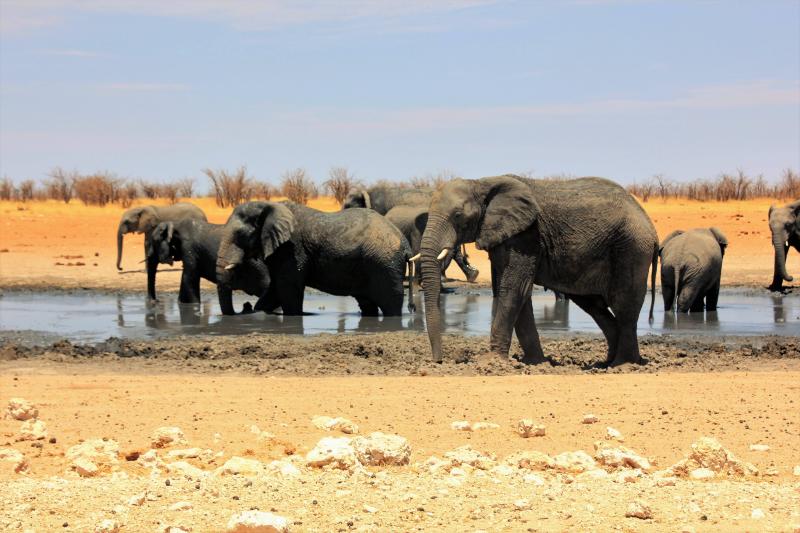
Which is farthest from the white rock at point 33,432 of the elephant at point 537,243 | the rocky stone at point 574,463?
the elephant at point 537,243

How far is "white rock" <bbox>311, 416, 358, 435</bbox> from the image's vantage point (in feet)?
26.5

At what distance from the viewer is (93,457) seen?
23.2 ft

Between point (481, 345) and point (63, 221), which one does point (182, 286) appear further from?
point (63, 221)

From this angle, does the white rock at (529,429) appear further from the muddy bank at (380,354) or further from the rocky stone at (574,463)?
the muddy bank at (380,354)

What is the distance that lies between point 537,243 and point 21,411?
5.42 meters

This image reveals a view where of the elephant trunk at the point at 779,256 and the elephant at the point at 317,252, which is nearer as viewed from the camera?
the elephant at the point at 317,252

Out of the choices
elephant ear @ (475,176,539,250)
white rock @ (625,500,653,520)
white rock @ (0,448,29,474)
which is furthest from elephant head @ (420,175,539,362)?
white rock @ (625,500,653,520)

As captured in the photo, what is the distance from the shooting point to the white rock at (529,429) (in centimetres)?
802

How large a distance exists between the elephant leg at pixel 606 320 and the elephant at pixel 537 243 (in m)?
0.24

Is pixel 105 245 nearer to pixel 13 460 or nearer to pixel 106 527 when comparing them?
pixel 13 460

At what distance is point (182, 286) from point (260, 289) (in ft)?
10.2

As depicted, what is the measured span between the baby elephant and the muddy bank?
12.3 ft

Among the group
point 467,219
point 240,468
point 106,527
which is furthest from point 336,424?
point 467,219

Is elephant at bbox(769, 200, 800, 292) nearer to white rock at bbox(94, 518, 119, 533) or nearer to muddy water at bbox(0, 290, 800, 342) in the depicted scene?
muddy water at bbox(0, 290, 800, 342)
